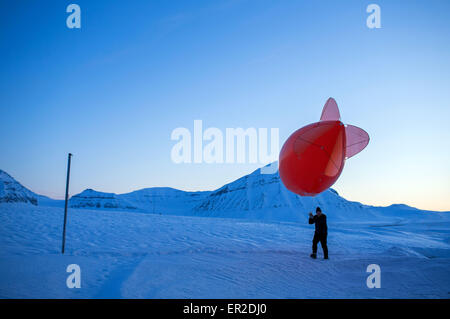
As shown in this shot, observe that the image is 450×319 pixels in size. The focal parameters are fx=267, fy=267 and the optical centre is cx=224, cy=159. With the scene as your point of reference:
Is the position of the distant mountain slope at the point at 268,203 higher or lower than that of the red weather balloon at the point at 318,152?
lower

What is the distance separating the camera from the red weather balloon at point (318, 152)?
23.4 ft

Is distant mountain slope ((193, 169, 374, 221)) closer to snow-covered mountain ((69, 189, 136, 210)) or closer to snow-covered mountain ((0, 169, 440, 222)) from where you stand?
snow-covered mountain ((0, 169, 440, 222))

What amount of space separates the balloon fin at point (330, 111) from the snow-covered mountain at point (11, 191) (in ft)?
77.3

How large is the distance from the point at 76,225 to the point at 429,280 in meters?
14.2

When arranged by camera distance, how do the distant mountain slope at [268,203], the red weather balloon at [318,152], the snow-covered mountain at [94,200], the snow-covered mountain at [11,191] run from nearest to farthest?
the red weather balloon at [318,152] < the snow-covered mountain at [11,191] < the distant mountain slope at [268,203] < the snow-covered mountain at [94,200]

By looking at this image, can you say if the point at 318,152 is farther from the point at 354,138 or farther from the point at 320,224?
the point at 320,224

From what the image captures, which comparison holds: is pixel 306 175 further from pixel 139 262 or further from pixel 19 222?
pixel 19 222

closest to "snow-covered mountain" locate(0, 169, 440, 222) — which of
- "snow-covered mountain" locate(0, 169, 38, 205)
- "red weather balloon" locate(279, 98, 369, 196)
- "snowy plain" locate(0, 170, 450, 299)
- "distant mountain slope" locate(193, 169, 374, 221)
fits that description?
"distant mountain slope" locate(193, 169, 374, 221)

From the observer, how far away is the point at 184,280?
5.89 m

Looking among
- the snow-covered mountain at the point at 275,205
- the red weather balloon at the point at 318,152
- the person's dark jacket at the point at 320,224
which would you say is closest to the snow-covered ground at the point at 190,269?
the person's dark jacket at the point at 320,224

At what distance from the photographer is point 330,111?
843cm

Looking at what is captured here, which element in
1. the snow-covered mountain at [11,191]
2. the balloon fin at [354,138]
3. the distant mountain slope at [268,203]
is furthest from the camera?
the distant mountain slope at [268,203]

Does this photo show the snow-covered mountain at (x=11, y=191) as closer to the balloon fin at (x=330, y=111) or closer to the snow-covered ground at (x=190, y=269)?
the snow-covered ground at (x=190, y=269)
